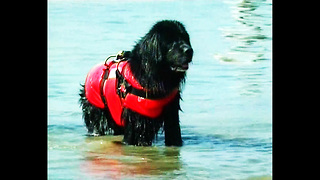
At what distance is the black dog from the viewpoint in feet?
23.8

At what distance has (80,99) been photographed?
7.74 meters

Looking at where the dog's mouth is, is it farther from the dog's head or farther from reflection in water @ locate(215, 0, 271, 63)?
reflection in water @ locate(215, 0, 271, 63)

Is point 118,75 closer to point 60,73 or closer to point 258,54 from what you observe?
point 60,73

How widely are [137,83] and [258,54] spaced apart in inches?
37.4

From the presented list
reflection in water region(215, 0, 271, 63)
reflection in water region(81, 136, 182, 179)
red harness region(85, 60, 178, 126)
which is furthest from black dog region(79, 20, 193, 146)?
reflection in water region(215, 0, 271, 63)

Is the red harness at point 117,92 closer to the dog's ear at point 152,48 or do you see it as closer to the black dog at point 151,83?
the black dog at point 151,83

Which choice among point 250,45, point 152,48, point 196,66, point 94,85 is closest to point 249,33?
point 250,45

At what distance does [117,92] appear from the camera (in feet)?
24.7

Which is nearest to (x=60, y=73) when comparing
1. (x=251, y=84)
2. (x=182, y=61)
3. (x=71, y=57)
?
(x=71, y=57)

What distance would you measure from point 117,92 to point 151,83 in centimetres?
33

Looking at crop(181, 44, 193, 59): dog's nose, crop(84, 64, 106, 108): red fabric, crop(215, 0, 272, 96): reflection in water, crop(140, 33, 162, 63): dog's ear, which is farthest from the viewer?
crop(84, 64, 106, 108): red fabric

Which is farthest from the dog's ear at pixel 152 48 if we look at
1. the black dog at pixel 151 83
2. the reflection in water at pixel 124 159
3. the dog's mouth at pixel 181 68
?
the reflection in water at pixel 124 159

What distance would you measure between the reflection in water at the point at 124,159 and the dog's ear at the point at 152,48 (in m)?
0.67

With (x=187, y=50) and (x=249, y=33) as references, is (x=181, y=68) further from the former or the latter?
(x=249, y=33)
